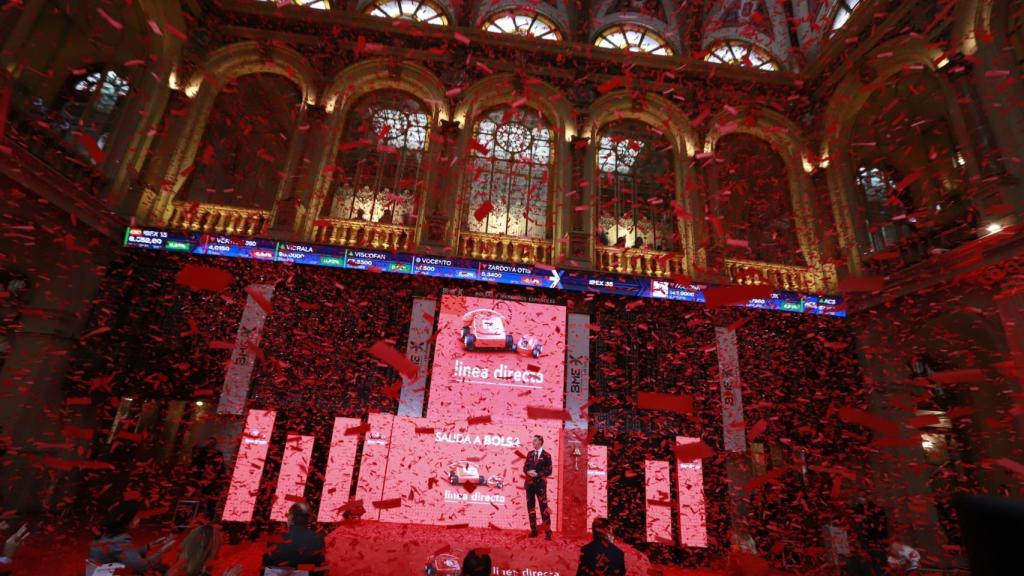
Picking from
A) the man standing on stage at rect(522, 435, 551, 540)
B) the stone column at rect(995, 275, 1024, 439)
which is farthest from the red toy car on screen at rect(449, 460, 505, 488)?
the stone column at rect(995, 275, 1024, 439)

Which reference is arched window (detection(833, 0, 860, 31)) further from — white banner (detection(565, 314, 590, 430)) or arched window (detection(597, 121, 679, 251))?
white banner (detection(565, 314, 590, 430))

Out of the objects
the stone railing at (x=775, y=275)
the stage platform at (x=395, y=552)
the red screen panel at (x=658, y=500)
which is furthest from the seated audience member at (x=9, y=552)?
the stone railing at (x=775, y=275)

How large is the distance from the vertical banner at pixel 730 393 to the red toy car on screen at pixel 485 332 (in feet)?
14.7

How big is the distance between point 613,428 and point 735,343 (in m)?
3.33

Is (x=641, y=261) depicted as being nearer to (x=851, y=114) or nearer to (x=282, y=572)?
(x=851, y=114)

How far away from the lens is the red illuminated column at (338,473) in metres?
8.18

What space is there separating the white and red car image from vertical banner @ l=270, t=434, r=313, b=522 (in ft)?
11.8

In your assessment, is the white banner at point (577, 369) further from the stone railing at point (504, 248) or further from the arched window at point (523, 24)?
the arched window at point (523, 24)

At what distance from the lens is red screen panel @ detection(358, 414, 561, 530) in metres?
7.96

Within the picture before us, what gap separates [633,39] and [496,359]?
10.1 metres

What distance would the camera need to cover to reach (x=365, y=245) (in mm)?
9898

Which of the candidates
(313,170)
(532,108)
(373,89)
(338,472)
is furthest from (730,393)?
(373,89)

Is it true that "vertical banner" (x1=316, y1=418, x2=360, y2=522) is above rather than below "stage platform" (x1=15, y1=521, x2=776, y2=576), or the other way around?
above

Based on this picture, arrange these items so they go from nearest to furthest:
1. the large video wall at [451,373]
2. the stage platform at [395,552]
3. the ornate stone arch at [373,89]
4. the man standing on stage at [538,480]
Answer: the stage platform at [395,552], the man standing on stage at [538,480], the large video wall at [451,373], the ornate stone arch at [373,89]
